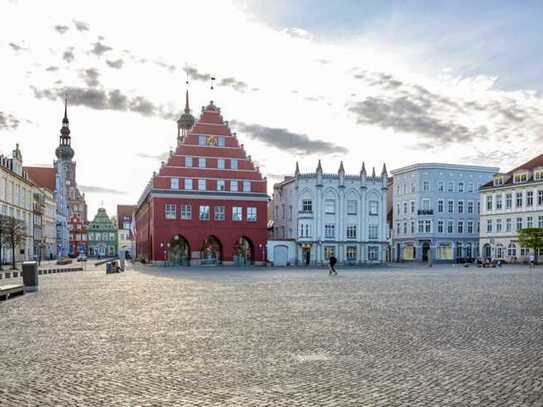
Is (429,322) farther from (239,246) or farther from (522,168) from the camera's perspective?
(522,168)

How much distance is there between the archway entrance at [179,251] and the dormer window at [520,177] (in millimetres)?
46403

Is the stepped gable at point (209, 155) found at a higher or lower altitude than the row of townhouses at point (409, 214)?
higher

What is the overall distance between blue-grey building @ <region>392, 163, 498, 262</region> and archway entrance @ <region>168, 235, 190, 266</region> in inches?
1499

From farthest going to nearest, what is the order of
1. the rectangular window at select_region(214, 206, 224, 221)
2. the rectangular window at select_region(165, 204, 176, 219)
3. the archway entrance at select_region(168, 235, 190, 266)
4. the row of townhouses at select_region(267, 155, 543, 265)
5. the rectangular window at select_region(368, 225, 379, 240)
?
the rectangular window at select_region(368, 225, 379, 240) < the row of townhouses at select_region(267, 155, 543, 265) < the rectangular window at select_region(214, 206, 224, 221) < the archway entrance at select_region(168, 235, 190, 266) < the rectangular window at select_region(165, 204, 176, 219)

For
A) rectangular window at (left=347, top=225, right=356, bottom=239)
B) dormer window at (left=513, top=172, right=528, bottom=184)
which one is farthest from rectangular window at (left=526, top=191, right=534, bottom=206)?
rectangular window at (left=347, top=225, right=356, bottom=239)

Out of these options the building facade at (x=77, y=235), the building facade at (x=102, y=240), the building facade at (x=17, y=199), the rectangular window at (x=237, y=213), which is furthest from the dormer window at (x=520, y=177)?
the building facade at (x=77, y=235)

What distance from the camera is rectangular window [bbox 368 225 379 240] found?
80.6m

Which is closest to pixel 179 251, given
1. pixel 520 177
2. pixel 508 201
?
pixel 508 201

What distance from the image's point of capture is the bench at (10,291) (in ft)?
77.1

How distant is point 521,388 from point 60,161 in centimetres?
15429

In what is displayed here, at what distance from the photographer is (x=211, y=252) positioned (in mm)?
77938

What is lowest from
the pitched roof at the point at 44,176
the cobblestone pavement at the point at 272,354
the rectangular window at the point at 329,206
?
the cobblestone pavement at the point at 272,354

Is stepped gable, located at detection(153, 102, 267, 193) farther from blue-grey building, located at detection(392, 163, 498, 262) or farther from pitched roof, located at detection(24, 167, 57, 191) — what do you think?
pitched roof, located at detection(24, 167, 57, 191)

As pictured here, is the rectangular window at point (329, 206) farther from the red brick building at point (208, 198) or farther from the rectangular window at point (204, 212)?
the rectangular window at point (204, 212)
